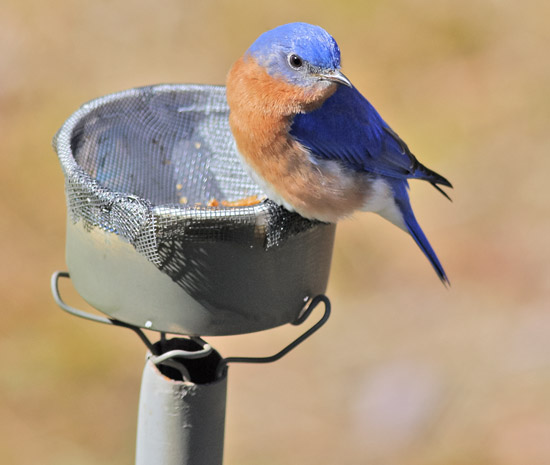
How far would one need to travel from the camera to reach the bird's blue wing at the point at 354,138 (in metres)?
3.38

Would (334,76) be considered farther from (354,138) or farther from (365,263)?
(365,263)

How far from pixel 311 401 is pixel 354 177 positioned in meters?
2.13

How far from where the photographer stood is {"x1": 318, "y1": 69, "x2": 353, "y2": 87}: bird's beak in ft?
10.4

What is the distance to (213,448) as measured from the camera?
3.04 meters

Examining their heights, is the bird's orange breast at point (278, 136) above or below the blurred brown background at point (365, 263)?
above

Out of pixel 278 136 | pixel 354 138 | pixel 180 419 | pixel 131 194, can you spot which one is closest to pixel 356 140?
pixel 354 138

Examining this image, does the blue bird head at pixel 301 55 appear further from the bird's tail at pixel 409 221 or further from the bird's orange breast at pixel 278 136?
the bird's tail at pixel 409 221

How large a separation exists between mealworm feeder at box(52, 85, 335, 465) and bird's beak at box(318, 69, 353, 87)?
0.49 meters

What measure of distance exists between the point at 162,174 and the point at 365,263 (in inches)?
102

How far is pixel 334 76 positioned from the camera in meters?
3.18

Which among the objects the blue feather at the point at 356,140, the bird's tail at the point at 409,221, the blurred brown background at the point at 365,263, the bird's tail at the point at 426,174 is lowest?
the blurred brown background at the point at 365,263

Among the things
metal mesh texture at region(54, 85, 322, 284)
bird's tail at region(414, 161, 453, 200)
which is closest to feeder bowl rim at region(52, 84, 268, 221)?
metal mesh texture at region(54, 85, 322, 284)

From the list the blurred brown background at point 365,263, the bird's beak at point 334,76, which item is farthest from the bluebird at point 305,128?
the blurred brown background at point 365,263

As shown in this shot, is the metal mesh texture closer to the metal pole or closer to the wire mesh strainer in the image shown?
the wire mesh strainer
